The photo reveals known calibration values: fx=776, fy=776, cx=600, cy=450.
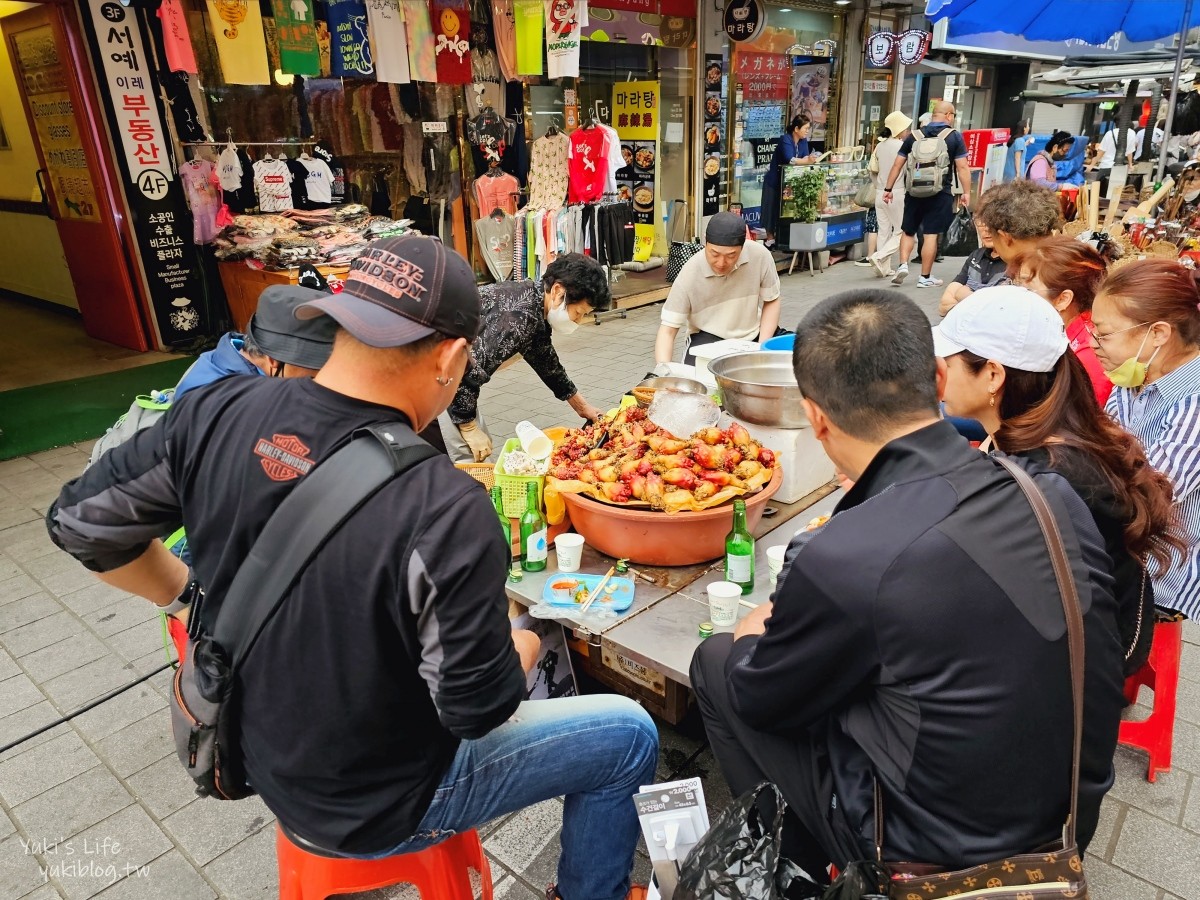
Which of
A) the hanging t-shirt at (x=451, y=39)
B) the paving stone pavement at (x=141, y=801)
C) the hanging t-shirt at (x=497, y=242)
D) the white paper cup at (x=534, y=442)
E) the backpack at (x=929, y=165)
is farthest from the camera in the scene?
the backpack at (x=929, y=165)

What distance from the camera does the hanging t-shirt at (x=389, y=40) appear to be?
7395mm

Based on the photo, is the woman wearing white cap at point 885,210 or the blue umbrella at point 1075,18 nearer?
the blue umbrella at point 1075,18

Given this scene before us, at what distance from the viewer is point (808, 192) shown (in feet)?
37.9

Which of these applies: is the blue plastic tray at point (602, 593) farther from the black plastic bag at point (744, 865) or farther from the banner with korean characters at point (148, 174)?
the banner with korean characters at point (148, 174)

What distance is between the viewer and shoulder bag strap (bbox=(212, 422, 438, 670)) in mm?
1455

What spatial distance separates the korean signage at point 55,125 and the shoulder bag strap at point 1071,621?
8.33 meters

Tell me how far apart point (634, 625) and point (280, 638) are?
121 centimetres

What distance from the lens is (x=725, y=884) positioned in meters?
1.59

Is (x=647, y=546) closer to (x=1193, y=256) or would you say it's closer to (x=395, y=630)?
(x=395, y=630)

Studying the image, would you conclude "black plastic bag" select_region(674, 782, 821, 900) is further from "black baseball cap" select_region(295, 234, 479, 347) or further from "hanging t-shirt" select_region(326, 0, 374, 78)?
"hanging t-shirt" select_region(326, 0, 374, 78)

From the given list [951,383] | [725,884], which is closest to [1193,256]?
[951,383]

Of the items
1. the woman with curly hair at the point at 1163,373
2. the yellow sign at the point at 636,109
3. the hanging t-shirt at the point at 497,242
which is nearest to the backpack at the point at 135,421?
the woman with curly hair at the point at 1163,373

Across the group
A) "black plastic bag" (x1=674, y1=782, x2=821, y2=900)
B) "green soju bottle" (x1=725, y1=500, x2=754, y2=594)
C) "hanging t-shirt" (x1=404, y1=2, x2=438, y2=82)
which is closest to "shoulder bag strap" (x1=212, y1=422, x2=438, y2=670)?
"black plastic bag" (x1=674, y1=782, x2=821, y2=900)

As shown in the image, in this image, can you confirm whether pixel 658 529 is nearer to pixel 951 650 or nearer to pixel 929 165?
pixel 951 650
